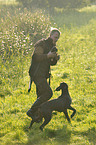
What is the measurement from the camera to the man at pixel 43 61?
17.7 ft

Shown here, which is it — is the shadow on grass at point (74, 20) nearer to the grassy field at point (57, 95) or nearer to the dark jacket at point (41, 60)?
the grassy field at point (57, 95)

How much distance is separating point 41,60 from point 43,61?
0.16 m

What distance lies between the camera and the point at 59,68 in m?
11.5

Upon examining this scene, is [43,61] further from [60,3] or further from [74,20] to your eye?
[60,3]

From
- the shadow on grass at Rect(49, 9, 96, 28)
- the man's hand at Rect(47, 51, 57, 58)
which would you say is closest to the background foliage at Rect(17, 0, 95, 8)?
the shadow on grass at Rect(49, 9, 96, 28)

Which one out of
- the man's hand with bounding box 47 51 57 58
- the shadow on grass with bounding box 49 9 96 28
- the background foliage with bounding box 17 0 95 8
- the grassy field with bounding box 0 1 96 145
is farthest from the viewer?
the background foliage with bounding box 17 0 95 8

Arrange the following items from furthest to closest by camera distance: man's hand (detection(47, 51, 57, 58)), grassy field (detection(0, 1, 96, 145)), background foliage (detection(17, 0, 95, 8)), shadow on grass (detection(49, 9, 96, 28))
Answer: background foliage (detection(17, 0, 95, 8))
shadow on grass (detection(49, 9, 96, 28))
grassy field (detection(0, 1, 96, 145))
man's hand (detection(47, 51, 57, 58))

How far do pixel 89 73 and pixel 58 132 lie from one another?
16.9 feet

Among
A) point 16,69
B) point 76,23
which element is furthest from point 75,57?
point 76,23

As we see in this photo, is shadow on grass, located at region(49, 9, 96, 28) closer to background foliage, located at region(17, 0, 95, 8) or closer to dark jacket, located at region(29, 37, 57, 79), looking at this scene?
background foliage, located at region(17, 0, 95, 8)

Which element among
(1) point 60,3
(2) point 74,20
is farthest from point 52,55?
(1) point 60,3

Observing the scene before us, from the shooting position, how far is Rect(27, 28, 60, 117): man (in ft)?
17.7

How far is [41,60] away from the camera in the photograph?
17.7 ft

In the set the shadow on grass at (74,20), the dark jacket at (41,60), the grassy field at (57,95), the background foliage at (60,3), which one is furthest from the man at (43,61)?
the background foliage at (60,3)
